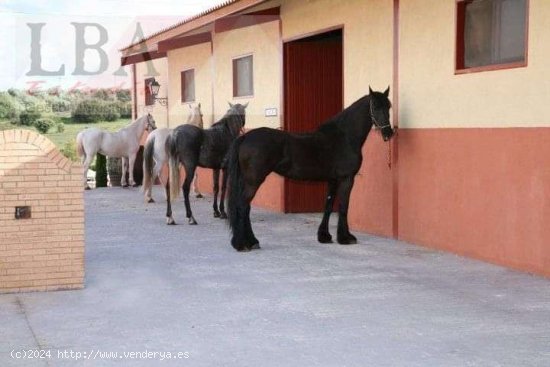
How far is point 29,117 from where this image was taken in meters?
31.9

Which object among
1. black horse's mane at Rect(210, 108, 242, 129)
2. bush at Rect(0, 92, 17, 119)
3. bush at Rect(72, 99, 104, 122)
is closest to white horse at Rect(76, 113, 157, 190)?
black horse's mane at Rect(210, 108, 242, 129)

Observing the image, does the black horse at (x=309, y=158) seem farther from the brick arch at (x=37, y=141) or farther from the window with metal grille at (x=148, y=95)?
the window with metal grille at (x=148, y=95)

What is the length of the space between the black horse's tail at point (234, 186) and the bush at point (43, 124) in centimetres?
2275

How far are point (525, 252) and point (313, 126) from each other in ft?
19.2

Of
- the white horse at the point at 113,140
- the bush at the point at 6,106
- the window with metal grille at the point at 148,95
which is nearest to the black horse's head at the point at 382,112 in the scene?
the white horse at the point at 113,140

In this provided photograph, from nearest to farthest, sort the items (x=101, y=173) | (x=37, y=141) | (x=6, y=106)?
(x=37, y=141)
(x=101, y=173)
(x=6, y=106)

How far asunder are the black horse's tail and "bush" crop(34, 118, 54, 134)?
22748mm

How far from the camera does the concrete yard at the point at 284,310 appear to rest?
4477mm

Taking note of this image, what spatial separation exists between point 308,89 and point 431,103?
13.5 feet

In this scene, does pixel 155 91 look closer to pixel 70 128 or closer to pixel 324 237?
pixel 324 237

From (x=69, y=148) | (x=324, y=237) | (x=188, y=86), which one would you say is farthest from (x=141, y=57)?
(x=324, y=237)

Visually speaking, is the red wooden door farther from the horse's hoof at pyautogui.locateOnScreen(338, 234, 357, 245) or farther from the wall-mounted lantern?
the wall-mounted lantern

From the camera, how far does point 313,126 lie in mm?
12359

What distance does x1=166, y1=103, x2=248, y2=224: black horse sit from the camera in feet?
35.7
